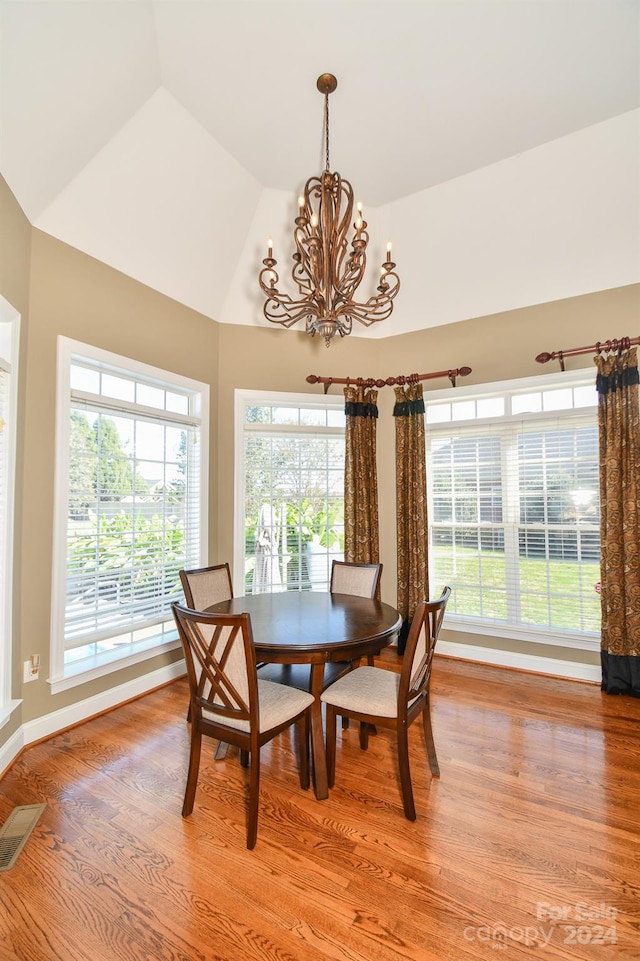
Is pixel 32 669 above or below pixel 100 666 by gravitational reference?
above

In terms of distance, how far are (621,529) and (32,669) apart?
13.2 ft

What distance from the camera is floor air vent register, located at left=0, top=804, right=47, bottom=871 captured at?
1707mm

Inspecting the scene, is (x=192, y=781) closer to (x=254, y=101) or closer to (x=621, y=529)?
(x=621, y=529)

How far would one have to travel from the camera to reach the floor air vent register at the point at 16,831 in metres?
1.71

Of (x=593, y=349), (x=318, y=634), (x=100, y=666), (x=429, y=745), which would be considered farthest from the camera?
(x=593, y=349)

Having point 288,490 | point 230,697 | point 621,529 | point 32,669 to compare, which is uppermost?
point 288,490

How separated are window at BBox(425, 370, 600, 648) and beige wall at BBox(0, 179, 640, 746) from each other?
0.21 m

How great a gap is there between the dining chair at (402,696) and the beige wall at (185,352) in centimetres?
177

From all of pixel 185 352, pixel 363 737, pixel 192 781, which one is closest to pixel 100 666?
pixel 192 781

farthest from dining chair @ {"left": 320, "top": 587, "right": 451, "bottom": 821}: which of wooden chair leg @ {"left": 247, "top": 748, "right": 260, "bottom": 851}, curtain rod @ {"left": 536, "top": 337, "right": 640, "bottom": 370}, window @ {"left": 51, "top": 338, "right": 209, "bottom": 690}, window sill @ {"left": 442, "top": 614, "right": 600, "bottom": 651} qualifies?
curtain rod @ {"left": 536, "top": 337, "right": 640, "bottom": 370}

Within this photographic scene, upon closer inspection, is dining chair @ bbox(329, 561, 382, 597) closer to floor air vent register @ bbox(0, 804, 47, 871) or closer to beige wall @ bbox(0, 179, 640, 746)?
beige wall @ bbox(0, 179, 640, 746)

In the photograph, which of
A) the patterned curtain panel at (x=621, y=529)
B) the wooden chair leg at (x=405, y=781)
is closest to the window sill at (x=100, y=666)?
the wooden chair leg at (x=405, y=781)

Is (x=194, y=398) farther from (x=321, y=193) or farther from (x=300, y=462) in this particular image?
(x=321, y=193)

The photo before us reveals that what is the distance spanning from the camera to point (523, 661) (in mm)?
3658
